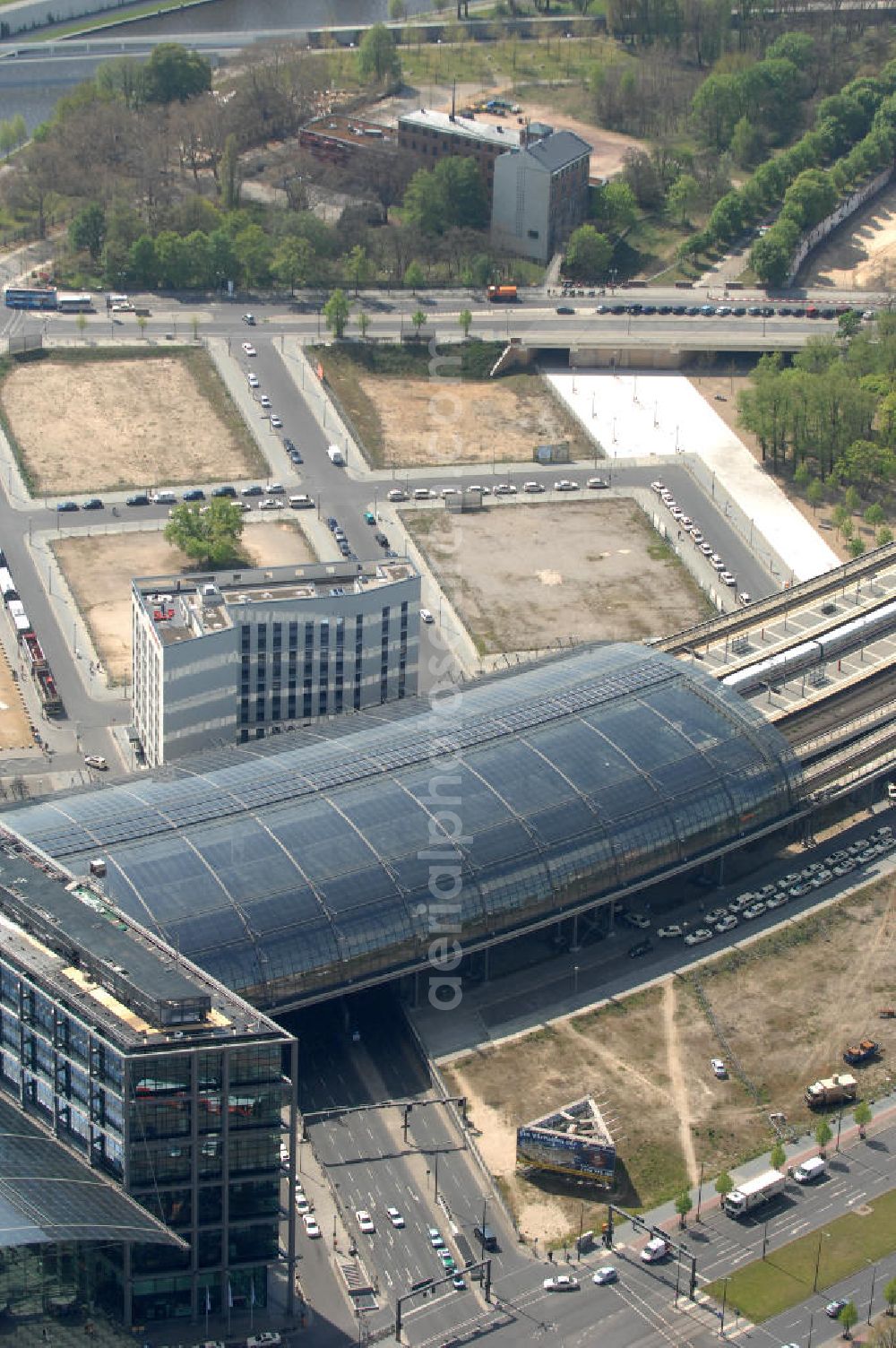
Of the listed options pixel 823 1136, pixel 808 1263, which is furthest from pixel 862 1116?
pixel 808 1263

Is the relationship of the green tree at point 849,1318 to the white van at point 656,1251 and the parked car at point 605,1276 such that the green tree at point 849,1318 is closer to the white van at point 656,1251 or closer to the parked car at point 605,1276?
the white van at point 656,1251

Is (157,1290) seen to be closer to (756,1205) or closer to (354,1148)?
(354,1148)

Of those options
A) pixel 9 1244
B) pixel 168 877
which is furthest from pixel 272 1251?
pixel 168 877

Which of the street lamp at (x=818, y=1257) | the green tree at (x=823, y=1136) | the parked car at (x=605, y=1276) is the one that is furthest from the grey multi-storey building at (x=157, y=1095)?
the green tree at (x=823, y=1136)

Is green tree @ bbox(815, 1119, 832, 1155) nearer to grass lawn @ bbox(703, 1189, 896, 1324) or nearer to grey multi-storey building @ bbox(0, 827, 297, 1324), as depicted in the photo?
grass lawn @ bbox(703, 1189, 896, 1324)

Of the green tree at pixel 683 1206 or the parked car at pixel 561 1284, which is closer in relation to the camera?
the parked car at pixel 561 1284

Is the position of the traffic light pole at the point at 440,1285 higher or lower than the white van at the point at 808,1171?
lower
